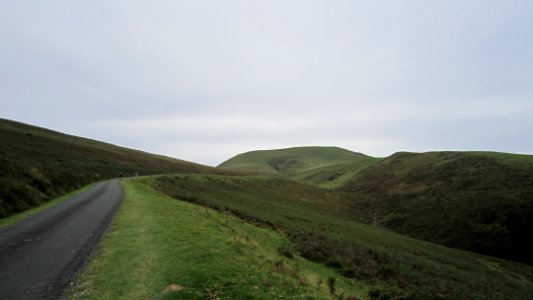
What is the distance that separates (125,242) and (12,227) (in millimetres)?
8676

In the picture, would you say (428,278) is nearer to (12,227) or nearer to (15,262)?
(15,262)

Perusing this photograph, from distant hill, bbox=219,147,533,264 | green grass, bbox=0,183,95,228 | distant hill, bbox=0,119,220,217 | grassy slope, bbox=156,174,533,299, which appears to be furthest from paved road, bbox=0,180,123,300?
distant hill, bbox=219,147,533,264

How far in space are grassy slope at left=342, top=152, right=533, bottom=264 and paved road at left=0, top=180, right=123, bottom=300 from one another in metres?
51.3

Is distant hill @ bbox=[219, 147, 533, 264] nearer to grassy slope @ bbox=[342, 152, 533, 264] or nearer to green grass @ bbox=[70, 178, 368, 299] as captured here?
grassy slope @ bbox=[342, 152, 533, 264]

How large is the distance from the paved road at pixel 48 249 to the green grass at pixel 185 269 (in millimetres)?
804

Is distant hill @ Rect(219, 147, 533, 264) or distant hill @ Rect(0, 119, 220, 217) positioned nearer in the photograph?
distant hill @ Rect(0, 119, 220, 217)

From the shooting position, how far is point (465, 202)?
63625 mm

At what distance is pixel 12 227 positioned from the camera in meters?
20.9

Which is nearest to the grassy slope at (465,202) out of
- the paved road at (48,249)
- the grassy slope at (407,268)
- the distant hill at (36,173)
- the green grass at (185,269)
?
the grassy slope at (407,268)

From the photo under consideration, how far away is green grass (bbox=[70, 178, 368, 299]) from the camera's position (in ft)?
38.9

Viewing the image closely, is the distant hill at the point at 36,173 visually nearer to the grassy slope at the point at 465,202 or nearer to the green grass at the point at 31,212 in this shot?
the green grass at the point at 31,212

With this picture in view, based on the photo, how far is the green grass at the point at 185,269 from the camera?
38.9 ft

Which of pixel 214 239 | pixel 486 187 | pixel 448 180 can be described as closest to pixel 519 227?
pixel 486 187

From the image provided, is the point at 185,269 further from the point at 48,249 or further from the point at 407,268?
the point at 407,268
